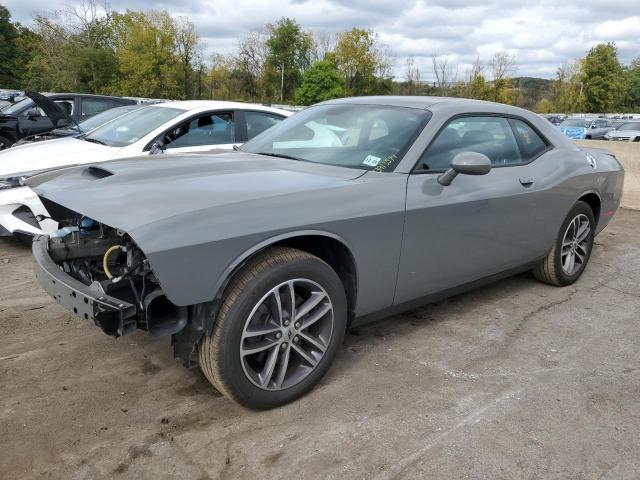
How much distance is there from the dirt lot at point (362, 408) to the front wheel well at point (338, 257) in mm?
504

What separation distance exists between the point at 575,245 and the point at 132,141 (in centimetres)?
450

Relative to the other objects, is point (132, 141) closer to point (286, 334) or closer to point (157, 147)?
point (157, 147)

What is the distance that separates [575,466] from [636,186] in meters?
8.13

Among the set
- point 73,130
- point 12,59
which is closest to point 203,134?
point 73,130

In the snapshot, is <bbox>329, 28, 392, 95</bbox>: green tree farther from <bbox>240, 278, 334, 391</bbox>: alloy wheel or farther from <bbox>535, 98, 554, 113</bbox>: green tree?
<bbox>240, 278, 334, 391</bbox>: alloy wheel

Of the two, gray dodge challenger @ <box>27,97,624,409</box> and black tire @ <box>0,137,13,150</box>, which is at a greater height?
gray dodge challenger @ <box>27,97,624,409</box>

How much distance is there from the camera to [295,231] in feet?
8.15

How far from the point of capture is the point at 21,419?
246 cm

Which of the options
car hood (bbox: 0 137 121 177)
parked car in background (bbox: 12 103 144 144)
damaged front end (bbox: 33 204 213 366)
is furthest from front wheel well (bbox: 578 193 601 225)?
parked car in background (bbox: 12 103 144 144)

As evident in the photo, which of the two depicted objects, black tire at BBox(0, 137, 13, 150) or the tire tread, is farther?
black tire at BBox(0, 137, 13, 150)

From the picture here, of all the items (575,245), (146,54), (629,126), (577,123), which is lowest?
(577,123)

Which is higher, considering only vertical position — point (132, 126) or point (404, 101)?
point (404, 101)

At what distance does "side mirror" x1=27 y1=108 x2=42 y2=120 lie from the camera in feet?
29.1

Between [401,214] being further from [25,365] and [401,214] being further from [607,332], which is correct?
[25,365]
